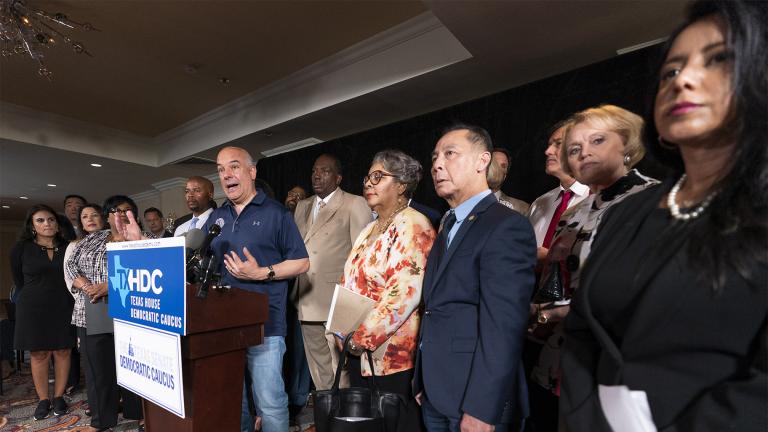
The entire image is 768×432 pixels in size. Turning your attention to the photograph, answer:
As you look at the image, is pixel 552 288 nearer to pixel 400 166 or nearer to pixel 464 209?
pixel 464 209

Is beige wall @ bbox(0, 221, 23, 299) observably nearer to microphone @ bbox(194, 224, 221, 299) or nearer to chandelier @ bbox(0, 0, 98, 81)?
chandelier @ bbox(0, 0, 98, 81)

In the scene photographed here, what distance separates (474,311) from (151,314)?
40.0 inches

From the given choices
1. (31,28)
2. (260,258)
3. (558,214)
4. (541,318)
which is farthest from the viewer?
(31,28)

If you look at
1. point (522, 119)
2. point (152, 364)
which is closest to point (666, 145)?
point (152, 364)

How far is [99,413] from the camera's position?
2.46 metres

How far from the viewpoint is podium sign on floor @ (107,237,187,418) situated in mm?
1163

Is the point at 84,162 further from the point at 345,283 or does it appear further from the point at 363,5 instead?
the point at 345,283

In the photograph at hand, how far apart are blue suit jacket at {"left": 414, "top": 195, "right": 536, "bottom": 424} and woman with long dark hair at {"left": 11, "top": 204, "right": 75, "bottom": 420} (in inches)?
126

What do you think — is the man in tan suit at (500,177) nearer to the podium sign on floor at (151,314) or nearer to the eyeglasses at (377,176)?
the eyeglasses at (377,176)

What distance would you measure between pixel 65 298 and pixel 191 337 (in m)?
2.71

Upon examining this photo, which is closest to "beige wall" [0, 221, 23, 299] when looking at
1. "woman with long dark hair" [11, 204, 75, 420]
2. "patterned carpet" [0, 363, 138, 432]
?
"patterned carpet" [0, 363, 138, 432]

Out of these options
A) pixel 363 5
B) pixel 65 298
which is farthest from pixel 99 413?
pixel 363 5

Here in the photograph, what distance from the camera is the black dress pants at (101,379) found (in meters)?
2.42

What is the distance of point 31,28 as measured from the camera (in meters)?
3.06
